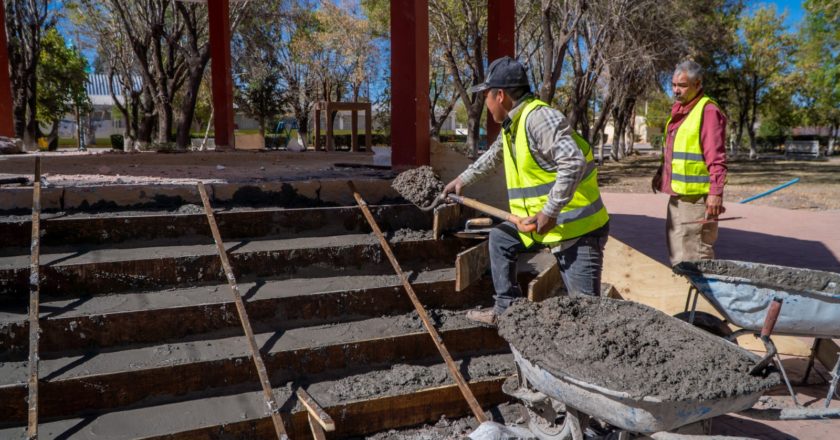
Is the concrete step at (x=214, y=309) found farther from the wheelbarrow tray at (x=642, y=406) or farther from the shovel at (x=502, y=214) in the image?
the wheelbarrow tray at (x=642, y=406)

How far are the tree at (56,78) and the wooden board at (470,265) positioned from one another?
2996cm

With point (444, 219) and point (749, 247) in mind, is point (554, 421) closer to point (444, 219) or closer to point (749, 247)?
point (444, 219)

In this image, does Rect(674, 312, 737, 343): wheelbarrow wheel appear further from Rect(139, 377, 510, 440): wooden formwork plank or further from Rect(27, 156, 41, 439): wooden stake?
Rect(27, 156, 41, 439): wooden stake

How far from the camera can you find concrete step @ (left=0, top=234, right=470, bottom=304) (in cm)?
380

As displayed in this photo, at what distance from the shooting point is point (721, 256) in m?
8.15

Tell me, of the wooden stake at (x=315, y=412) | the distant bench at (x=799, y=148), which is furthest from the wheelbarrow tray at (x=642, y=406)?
the distant bench at (x=799, y=148)

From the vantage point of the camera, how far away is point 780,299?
3209 mm

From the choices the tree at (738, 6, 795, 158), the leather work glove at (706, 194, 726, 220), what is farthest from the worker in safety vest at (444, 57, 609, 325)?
the tree at (738, 6, 795, 158)

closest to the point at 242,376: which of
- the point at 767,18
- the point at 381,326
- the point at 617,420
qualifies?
the point at 381,326

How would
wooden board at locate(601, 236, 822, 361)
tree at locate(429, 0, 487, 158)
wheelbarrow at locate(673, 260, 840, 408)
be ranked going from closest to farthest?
wheelbarrow at locate(673, 260, 840, 408), wooden board at locate(601, 236, 822, 361), tree at locate(429, 0, 487, 158)

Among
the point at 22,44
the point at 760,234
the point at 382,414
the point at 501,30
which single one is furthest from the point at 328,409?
the point at 22,44

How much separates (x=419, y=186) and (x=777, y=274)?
2.74m

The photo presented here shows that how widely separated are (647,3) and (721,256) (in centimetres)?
1284

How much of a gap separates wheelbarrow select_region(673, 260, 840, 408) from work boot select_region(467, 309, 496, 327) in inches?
51.4
